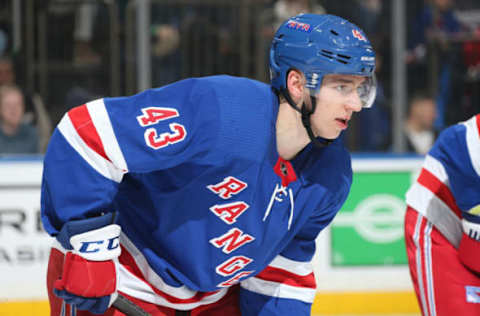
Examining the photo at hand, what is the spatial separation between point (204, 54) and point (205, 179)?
2387 mm

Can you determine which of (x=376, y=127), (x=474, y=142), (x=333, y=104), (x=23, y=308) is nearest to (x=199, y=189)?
(x=333, y=104)

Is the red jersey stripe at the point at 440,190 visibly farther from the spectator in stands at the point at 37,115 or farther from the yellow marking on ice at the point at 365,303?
the spectator in stands at the point at 37,115

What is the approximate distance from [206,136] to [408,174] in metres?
2.59

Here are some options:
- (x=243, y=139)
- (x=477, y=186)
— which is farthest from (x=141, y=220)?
(x=477, y=186)

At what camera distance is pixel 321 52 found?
177 cm

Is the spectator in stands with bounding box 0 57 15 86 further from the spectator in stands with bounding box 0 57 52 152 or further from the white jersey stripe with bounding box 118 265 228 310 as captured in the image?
the white jersey stripe with bounding box 118 265 228 310

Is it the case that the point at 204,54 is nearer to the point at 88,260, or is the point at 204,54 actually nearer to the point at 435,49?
the point at 435,49

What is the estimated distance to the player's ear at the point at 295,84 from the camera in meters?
1.83

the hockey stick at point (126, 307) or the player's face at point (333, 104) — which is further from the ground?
the player's face at point (333, 104)

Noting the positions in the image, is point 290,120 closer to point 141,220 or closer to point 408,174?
point 141,220

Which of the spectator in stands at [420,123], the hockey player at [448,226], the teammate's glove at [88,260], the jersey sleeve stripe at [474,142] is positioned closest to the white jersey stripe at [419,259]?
the hockey player at [448,226]

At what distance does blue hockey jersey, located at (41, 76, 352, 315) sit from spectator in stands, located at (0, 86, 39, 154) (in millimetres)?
2064

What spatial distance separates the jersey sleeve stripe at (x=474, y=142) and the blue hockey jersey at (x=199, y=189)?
484mm

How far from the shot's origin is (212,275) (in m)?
1.88
